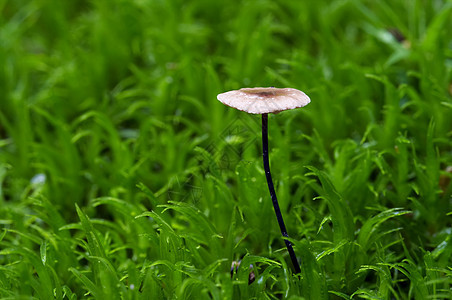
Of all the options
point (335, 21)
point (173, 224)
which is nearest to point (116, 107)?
point (173, 224)

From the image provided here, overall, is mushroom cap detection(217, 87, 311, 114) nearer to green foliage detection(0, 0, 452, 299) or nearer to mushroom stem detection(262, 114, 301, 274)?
mushroom stem detection(262, 114, 301, 274)

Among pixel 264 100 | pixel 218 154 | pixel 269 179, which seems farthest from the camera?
pixel 218 154

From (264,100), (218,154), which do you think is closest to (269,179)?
(264,100)

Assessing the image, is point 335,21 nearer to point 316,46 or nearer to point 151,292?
point 316,46

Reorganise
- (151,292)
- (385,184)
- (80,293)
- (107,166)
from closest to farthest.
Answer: (151,292)
(80,293)
(385,184)
(107,166)

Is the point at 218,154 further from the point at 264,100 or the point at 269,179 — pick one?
the point at 264,100

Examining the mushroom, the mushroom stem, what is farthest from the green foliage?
the mushroom

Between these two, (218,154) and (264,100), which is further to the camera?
(218,154)
